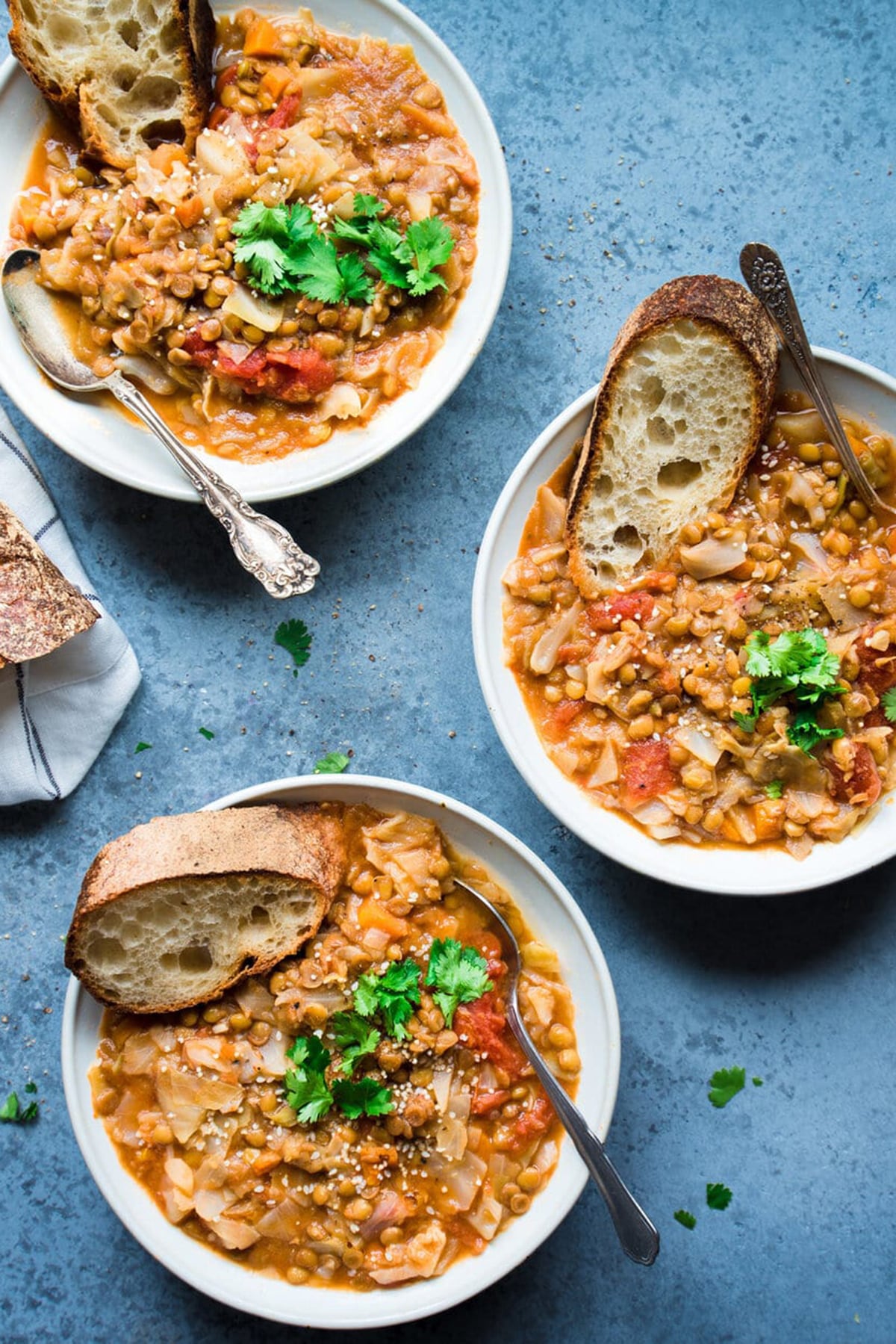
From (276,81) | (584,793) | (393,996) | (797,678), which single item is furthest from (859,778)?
(276,81)

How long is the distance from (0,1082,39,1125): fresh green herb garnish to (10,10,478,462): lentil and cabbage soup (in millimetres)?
2544

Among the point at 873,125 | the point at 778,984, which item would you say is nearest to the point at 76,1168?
the point at 778,984

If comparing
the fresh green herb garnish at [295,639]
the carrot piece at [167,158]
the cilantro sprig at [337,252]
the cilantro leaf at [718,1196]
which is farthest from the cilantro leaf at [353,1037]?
the carrot piece at [167,158]

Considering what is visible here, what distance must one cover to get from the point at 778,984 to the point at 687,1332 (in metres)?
1.33

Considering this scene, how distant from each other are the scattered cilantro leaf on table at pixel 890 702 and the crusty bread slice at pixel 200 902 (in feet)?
6.34

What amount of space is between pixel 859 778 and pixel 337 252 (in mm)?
2582

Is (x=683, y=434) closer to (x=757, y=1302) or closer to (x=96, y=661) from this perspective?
(x=96, y=661)

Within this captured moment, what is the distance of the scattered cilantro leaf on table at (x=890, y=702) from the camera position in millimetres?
3771

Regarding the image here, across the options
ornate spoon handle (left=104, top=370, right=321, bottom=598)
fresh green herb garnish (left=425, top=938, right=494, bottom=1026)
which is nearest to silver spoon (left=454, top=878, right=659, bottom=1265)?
fresh green herb garnish (left=425, top=938, right=494, bottom=1026)

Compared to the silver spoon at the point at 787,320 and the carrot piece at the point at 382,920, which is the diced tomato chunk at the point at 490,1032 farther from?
the silver spoon at the point at 787,320

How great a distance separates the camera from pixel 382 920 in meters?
3.75

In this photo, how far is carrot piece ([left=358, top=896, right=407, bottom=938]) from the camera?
3.75m

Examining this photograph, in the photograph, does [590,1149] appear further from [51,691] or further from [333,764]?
[51,691]

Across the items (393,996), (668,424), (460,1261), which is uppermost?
(668,424)
